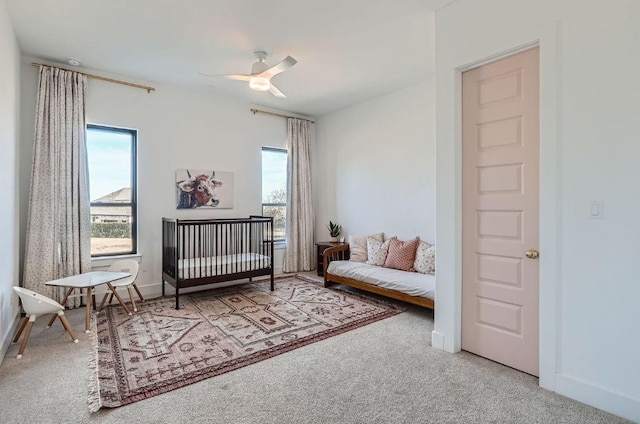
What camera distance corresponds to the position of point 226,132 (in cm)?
512

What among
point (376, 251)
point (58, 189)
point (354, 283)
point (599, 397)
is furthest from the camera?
point (376, 251)

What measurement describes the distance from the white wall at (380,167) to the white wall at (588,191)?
223cm

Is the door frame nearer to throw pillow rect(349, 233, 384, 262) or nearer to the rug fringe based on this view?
throw pillow rect(349, 233, 384, 262)

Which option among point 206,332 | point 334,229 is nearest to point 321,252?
point 334,229

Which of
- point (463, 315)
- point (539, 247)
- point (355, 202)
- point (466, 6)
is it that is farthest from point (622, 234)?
point (355, 202)

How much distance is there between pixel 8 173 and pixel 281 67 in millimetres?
2677

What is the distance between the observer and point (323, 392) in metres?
2.11

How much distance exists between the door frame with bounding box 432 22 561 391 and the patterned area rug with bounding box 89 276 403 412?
40.4 inches

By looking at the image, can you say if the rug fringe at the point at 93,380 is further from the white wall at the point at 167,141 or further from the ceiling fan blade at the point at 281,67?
the ceiling fan blade at the point at 281,67

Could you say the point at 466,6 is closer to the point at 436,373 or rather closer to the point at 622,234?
the point at 622,234

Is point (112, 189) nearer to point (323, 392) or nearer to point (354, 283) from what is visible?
point (354, 283)

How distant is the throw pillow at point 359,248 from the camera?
4.88 m

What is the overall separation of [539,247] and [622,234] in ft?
1.39

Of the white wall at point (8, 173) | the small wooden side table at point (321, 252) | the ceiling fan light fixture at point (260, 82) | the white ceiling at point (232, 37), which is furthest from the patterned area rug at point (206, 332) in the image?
the white ceiling at point (232, 37)
